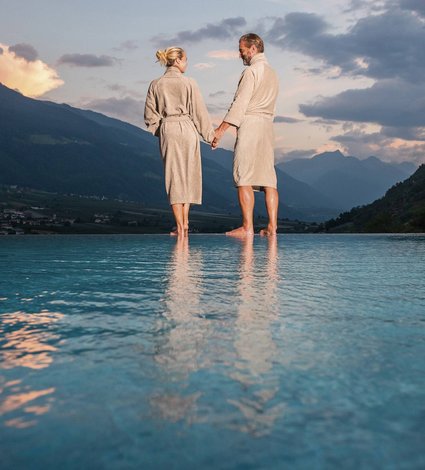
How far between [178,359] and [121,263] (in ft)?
10.9

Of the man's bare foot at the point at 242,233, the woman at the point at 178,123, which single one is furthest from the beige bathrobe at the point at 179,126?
the man's bare foot at the point at 242,233

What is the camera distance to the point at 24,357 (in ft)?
5.26

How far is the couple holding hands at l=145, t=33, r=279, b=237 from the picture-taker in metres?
9.35

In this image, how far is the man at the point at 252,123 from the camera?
9242 mm

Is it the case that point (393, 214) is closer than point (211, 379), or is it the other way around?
point (211, 379)

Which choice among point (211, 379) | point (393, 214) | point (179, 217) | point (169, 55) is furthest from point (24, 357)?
point (393, 214)

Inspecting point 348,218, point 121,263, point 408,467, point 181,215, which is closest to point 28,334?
point 408,467

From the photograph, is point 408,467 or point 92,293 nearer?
point 408,467

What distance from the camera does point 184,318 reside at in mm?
2252

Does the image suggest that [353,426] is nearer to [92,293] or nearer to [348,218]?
[92,293]

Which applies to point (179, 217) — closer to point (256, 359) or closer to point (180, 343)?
point (180, 343)

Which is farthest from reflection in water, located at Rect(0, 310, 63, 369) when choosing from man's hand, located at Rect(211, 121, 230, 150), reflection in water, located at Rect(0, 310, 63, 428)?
man's hand, located at Rect(211, 121, 230, 150)

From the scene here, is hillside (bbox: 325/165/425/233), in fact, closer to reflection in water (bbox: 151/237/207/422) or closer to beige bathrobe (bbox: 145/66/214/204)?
beige bathrobe (bbox: 145/66/214/204)

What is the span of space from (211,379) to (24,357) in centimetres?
55
